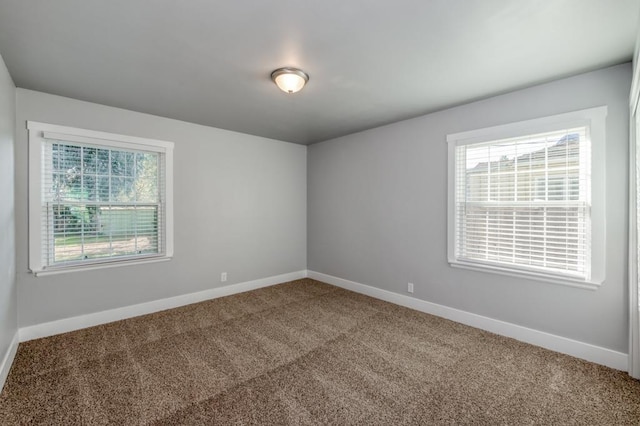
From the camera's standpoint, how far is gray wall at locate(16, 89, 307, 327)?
3.06m

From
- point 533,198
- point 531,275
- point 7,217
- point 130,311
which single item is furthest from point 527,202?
point 7,217

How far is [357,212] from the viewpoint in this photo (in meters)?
4.69

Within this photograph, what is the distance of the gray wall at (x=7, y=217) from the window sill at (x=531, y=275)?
4.29 meters

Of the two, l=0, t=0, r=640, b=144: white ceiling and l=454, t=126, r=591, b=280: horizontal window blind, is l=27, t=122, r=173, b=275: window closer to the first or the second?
l=0, t=0, r=640, b=144: white ceiling

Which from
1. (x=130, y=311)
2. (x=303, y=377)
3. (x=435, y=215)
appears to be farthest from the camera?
(x=435, y=215)

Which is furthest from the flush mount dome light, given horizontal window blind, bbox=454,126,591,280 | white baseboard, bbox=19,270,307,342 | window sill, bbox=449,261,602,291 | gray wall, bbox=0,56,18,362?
white baseboard, bbox=19,270,307,342

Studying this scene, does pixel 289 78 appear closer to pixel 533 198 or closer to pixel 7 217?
pixel 533 198

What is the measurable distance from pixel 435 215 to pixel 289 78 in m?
2.40

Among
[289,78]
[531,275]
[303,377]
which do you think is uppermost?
[289,78]

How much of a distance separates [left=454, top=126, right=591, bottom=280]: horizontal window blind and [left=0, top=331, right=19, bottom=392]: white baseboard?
169 inches

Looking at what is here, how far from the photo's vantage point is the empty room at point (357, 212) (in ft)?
6.46

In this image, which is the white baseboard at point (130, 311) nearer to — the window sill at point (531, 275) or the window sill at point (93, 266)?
the window sill at point (93, 266)

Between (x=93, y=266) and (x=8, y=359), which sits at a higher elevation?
(x=93, y=266)

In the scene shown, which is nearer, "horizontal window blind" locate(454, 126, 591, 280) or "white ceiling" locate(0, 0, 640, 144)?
Answer: "white ceiling" locate(0, 0, 640, 144)
